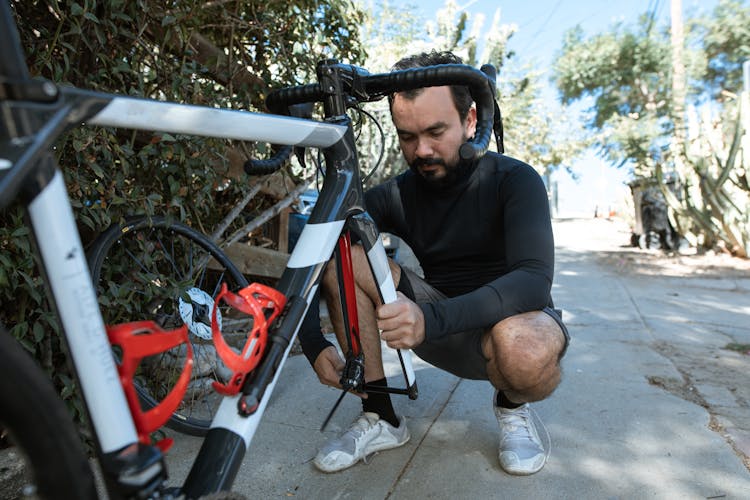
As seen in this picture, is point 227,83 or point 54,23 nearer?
point 54,23

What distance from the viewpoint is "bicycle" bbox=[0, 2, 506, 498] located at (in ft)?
2.58

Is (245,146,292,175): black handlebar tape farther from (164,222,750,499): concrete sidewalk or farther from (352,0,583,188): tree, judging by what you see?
(352,0,583,188): tree

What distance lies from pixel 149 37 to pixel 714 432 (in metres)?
2.84

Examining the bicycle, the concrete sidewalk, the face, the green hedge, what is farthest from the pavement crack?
the green hedge

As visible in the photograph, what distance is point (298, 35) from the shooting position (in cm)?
303

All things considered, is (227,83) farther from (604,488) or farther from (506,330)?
(604,488)

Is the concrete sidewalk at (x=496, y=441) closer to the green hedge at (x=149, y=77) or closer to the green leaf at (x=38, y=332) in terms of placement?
the green leaf at (x=38, y=332)

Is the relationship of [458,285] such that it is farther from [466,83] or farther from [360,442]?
[466,83]

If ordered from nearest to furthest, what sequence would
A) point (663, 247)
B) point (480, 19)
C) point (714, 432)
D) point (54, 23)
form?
point (54, 23) < point (714, 432) < point (663, 247) < point (480, 19)

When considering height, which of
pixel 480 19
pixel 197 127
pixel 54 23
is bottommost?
pixel 197 127

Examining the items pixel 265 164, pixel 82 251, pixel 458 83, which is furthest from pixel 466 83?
pixel 82 251

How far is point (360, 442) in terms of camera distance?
2.01m

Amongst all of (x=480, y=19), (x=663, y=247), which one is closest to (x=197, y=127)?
(x=663, y=247)

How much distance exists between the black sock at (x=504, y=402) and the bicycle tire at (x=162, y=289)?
44.4 inches
